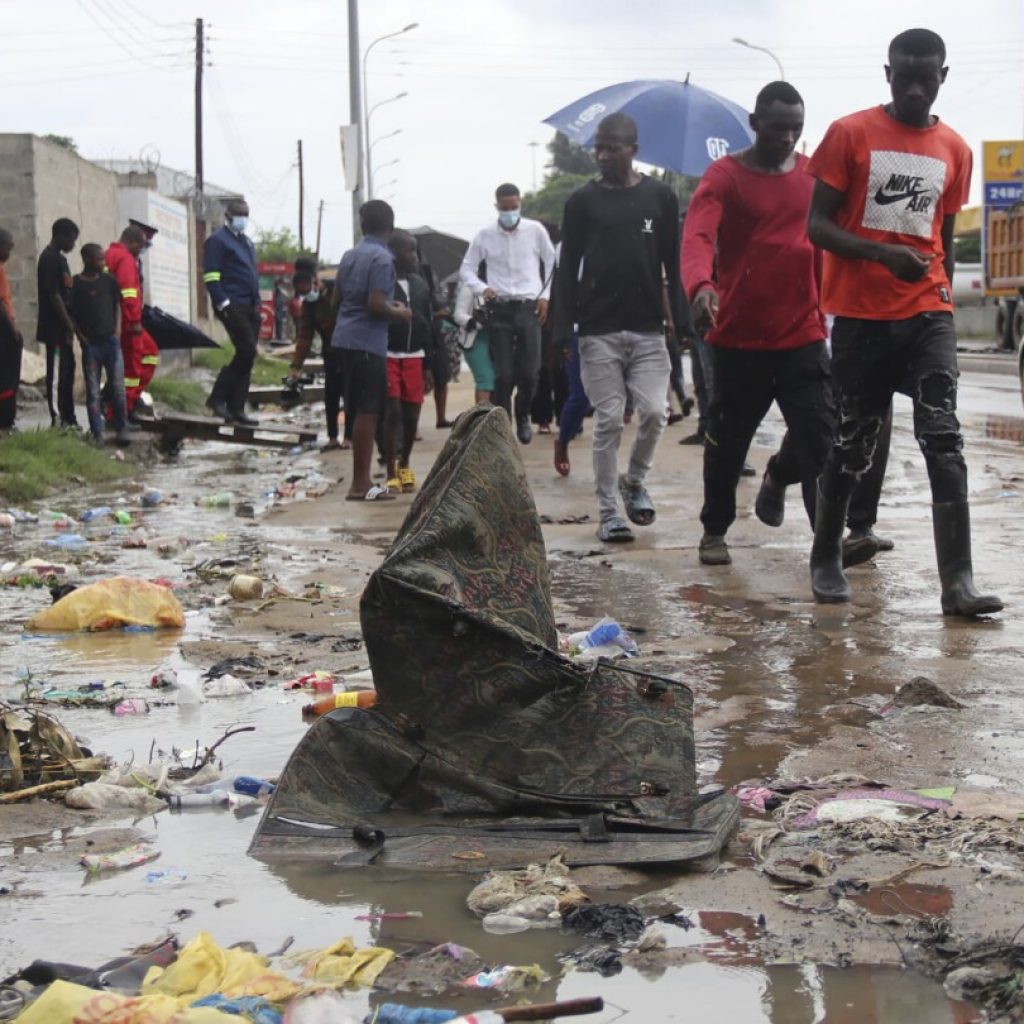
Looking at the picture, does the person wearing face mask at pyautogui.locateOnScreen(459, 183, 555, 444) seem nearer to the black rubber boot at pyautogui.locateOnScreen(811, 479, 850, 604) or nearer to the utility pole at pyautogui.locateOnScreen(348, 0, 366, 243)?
the black rubber boot at pyautogui.locateOnScreen(811, 479, 850, 604)

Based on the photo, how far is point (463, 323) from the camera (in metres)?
12.6

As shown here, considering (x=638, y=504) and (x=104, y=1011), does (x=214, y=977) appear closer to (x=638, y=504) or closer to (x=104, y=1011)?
(x=104, y=1011)

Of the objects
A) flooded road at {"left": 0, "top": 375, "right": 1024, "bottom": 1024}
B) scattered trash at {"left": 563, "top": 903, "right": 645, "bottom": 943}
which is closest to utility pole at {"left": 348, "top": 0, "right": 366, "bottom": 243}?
flooded road at {"left": 0, "top": 375, "right": 1024, "bottom": 1024}

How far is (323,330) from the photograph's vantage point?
47.8ft

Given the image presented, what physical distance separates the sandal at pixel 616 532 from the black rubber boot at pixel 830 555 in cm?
185

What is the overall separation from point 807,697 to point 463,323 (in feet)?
27.3

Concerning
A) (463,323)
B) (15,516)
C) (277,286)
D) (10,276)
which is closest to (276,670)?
(15,516)

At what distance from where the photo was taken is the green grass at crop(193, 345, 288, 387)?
2688 centimetres

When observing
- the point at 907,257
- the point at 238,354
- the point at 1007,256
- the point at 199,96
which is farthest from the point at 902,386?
the point at 199,96

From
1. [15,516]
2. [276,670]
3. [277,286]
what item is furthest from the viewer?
[277,286]

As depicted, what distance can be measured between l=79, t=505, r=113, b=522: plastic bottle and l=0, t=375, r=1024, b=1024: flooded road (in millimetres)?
215

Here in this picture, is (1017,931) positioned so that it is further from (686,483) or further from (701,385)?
(701,385)

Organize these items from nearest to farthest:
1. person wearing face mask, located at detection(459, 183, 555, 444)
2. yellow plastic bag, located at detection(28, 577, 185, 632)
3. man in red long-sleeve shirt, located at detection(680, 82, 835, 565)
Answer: yellow plastic bag, located at detection(28, 577, 185, 632)
man in red long-sleeve shirt, located at detection(680, 82, 835, 565)
person wearing face mask, located at detection(459, 183, 555, 444)

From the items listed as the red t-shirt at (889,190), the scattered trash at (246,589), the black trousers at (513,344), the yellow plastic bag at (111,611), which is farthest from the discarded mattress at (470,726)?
the black trousers at (513,344)
